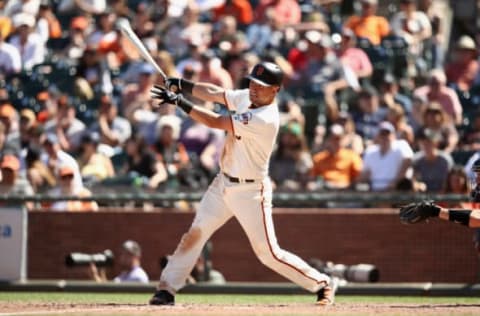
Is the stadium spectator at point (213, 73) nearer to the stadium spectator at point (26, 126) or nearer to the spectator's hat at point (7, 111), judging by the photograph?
the stadium spectator at point (26, 126)

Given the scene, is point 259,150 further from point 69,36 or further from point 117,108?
point 69,36

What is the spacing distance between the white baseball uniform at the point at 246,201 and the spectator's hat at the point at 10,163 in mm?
5463

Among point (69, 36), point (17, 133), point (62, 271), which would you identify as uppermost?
point (69, 36)

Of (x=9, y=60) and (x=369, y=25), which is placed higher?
(x=369, y=25)

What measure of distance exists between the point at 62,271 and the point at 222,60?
4.33 meters

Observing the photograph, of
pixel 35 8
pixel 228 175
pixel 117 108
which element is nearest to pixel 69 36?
pixel 35 8

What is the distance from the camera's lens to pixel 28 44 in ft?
65.0

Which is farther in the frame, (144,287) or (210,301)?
(144,287)

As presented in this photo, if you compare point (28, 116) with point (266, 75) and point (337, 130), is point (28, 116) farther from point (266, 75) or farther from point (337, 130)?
point (266, 75)

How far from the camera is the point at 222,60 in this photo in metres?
18.4

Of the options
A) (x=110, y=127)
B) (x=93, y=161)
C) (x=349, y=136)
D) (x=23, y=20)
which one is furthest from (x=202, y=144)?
(x=23, y=20)

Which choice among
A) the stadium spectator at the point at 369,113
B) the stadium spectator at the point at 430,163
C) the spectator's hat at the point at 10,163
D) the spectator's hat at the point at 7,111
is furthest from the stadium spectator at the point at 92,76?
the stadium spectator at the point at 430,163

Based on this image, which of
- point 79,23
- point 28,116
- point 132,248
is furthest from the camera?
point 79,23

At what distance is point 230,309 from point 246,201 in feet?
2.80
